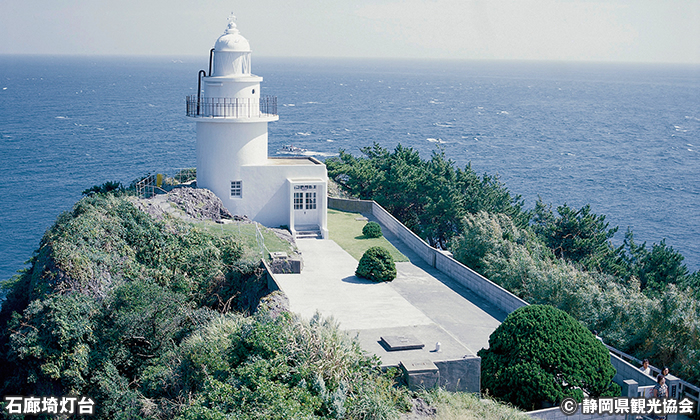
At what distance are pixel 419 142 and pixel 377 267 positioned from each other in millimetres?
76730

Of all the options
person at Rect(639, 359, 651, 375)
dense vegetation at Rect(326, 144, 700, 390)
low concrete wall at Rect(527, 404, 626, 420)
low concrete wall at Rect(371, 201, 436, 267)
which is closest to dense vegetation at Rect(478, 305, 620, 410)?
low concrete wall at Rect(527, 404, 626, 420)

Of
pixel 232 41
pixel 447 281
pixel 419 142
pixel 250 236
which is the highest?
pixel 232 41

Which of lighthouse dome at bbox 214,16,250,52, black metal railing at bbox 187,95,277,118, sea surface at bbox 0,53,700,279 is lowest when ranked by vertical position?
sea surface at bbox 0,53,700,279

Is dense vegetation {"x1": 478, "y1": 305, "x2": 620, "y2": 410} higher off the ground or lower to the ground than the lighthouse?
lower

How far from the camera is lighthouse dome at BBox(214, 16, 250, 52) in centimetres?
2973

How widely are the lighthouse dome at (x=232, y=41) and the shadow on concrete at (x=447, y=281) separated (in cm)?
1114

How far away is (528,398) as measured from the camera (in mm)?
13852

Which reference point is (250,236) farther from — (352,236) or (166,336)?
(166,336)

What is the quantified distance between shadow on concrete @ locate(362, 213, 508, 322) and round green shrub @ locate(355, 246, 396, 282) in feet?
7.34

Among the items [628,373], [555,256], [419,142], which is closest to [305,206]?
[555,256]

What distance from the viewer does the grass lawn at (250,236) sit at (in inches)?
960

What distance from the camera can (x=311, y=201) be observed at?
3008 cm

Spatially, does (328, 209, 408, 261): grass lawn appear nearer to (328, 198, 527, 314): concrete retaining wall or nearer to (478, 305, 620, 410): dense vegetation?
(328, 198, 527, 314): concrete retaining wall

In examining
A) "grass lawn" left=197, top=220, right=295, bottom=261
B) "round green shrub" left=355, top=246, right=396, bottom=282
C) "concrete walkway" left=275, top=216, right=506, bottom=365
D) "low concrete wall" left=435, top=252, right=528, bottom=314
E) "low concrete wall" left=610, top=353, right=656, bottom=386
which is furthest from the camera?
"grass lawn" left=197, top=220, right=295, bottom=261
